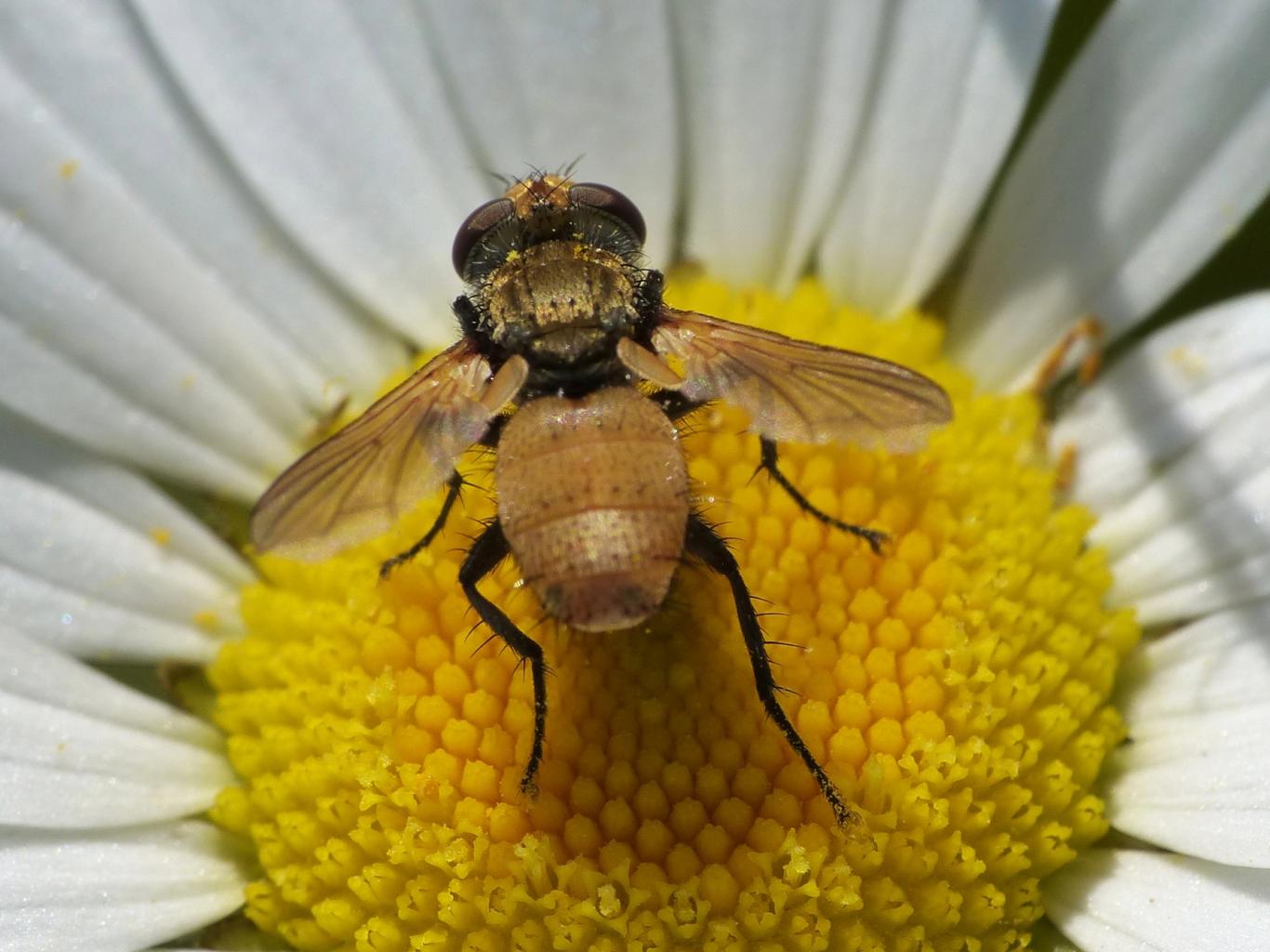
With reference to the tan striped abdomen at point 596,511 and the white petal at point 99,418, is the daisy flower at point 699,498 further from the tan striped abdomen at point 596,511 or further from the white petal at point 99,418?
the tan striped abdomen at point 596,511

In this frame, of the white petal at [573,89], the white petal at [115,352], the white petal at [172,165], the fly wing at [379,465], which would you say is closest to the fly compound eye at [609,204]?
the fly wing at [379,465]

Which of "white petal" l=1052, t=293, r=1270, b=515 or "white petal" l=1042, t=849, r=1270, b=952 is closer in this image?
"white petal" l=1042, t=849, r=1270, b=952

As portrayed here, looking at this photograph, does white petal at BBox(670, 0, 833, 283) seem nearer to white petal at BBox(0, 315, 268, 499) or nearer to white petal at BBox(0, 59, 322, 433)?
white petal at BBox(0, 59, 322, 433)

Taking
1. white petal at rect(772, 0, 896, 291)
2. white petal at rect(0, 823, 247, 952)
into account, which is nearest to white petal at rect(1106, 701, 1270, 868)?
white petal at rect(772, 0, 896, 291)

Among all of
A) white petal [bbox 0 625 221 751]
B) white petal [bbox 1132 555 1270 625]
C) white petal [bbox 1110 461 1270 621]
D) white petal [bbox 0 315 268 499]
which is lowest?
white petal [bbox 1132 555 1270 625]

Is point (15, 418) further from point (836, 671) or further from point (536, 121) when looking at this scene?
point (836, 671)

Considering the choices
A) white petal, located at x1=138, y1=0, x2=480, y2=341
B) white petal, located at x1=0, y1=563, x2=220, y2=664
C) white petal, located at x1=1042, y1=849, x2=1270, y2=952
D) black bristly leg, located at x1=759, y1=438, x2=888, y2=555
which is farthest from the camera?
white petal, located at x1=138, y1=0, x2=480, y2=341
